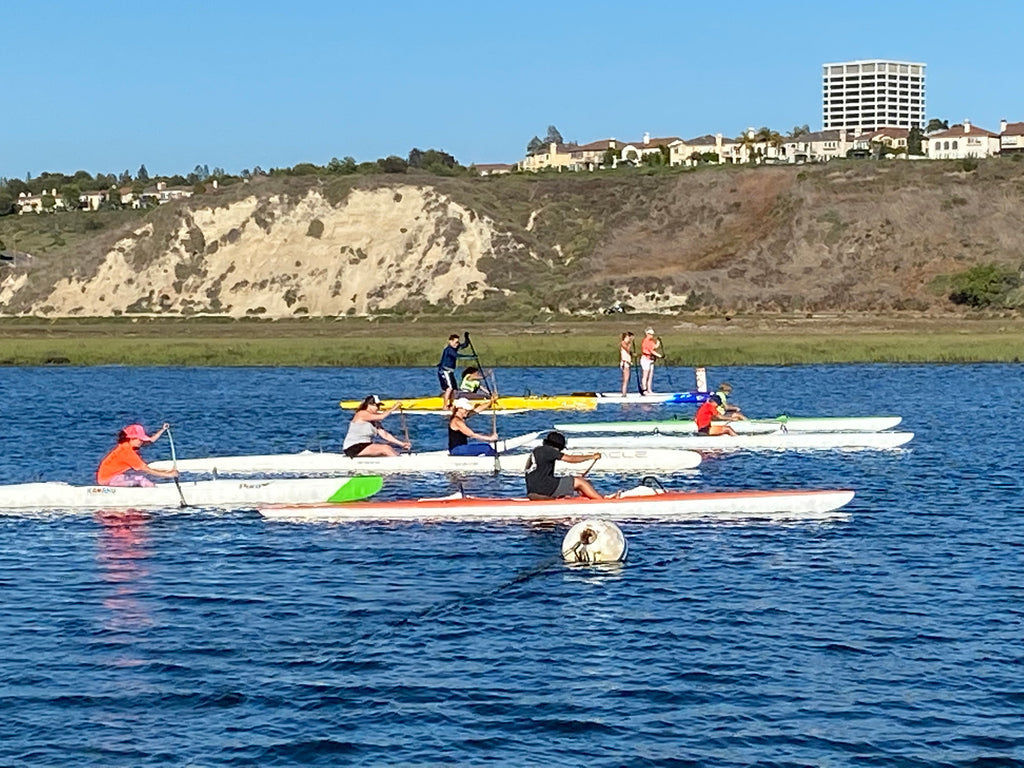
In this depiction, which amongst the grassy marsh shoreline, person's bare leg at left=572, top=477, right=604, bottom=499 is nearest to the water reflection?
person's bare leg at left=572, top=477, right=604, bottom=499

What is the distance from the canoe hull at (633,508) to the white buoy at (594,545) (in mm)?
2850

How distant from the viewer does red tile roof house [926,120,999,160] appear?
19338cm

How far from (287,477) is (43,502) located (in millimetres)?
5520

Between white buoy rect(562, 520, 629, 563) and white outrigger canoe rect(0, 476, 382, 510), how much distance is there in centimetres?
591

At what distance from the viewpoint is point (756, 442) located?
35.9 meters

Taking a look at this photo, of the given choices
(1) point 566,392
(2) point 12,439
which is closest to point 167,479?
(2) point 12,439

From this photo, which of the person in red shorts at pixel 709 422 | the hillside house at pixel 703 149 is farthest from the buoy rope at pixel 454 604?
the hillside house at pixel 703 149

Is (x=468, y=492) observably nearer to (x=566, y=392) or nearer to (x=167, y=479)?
(x=167, y=479)

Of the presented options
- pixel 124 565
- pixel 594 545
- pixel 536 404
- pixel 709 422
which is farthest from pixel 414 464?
pixel 536 404

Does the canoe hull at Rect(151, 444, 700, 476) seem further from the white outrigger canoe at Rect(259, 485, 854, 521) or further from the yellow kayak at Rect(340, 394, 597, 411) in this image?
the yellow kayak at Rect(340, 394, 597, 411)

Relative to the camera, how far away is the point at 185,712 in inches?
615

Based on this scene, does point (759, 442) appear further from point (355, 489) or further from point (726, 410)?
point (355, 489)

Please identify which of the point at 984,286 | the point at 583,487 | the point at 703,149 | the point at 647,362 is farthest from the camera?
the point at 703,149

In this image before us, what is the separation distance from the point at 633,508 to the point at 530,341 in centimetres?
4750
